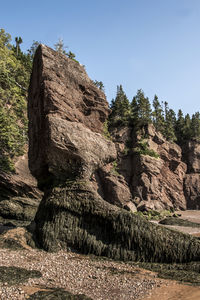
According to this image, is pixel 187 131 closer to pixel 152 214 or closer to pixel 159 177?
pixel 159 177

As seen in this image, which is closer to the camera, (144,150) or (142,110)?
(144,150)

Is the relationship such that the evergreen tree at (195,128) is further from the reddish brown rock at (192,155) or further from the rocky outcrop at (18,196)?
the rocky outcrop at (18,196)

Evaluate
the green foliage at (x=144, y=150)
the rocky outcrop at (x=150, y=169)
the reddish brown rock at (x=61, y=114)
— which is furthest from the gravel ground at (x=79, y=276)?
the green foliage at (x=144, y=150)

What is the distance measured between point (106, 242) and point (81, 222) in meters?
1.21

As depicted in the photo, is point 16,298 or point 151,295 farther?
point 151,295

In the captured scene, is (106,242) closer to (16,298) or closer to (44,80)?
(16,298)

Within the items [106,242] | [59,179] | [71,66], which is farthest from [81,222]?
[71,66]

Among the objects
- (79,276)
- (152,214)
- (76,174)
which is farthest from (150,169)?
(79,276)

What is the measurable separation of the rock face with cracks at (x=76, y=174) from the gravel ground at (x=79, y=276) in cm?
75

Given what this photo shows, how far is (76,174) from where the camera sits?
904 cm

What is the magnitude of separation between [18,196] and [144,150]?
90.2 ft

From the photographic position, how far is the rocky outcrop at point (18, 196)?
59.7 feet

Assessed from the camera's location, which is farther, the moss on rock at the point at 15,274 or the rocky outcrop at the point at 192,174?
the rocky outcrop at the point at 192,174

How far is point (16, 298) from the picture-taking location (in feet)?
13.9
